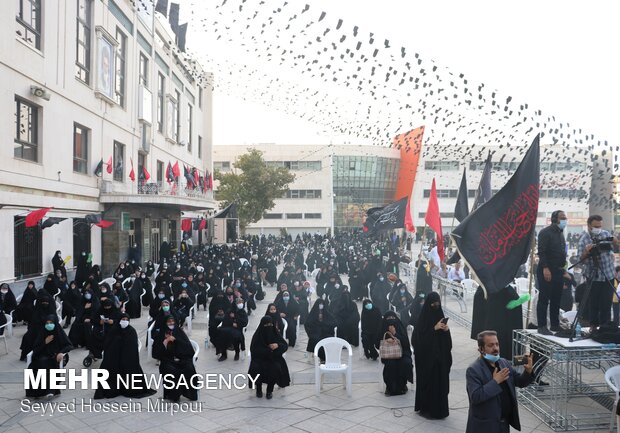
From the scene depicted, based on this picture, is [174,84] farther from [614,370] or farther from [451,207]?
[451,207]

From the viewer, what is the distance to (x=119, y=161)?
22562mm

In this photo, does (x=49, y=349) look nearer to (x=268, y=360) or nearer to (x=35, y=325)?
(x=35, y=325)

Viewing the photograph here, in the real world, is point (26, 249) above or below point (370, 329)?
above

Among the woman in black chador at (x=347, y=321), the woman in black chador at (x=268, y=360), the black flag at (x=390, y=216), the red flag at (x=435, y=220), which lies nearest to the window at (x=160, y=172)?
the black flag at (x=390, y=216)

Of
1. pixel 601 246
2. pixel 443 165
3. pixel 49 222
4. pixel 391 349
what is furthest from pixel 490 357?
pixel 443 165

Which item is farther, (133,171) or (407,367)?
(133,171)

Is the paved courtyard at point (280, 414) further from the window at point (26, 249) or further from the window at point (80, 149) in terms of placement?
the window at point (80, 149)

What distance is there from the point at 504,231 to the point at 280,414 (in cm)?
353

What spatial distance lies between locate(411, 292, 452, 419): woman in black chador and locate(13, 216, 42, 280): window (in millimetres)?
12226

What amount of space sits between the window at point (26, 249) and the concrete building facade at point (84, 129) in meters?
0.03

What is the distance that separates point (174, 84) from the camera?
30.8m

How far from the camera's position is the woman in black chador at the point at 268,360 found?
7141 mm

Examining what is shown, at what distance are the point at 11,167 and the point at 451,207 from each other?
46.6 meters

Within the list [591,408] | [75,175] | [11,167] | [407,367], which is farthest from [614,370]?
[75,175]
